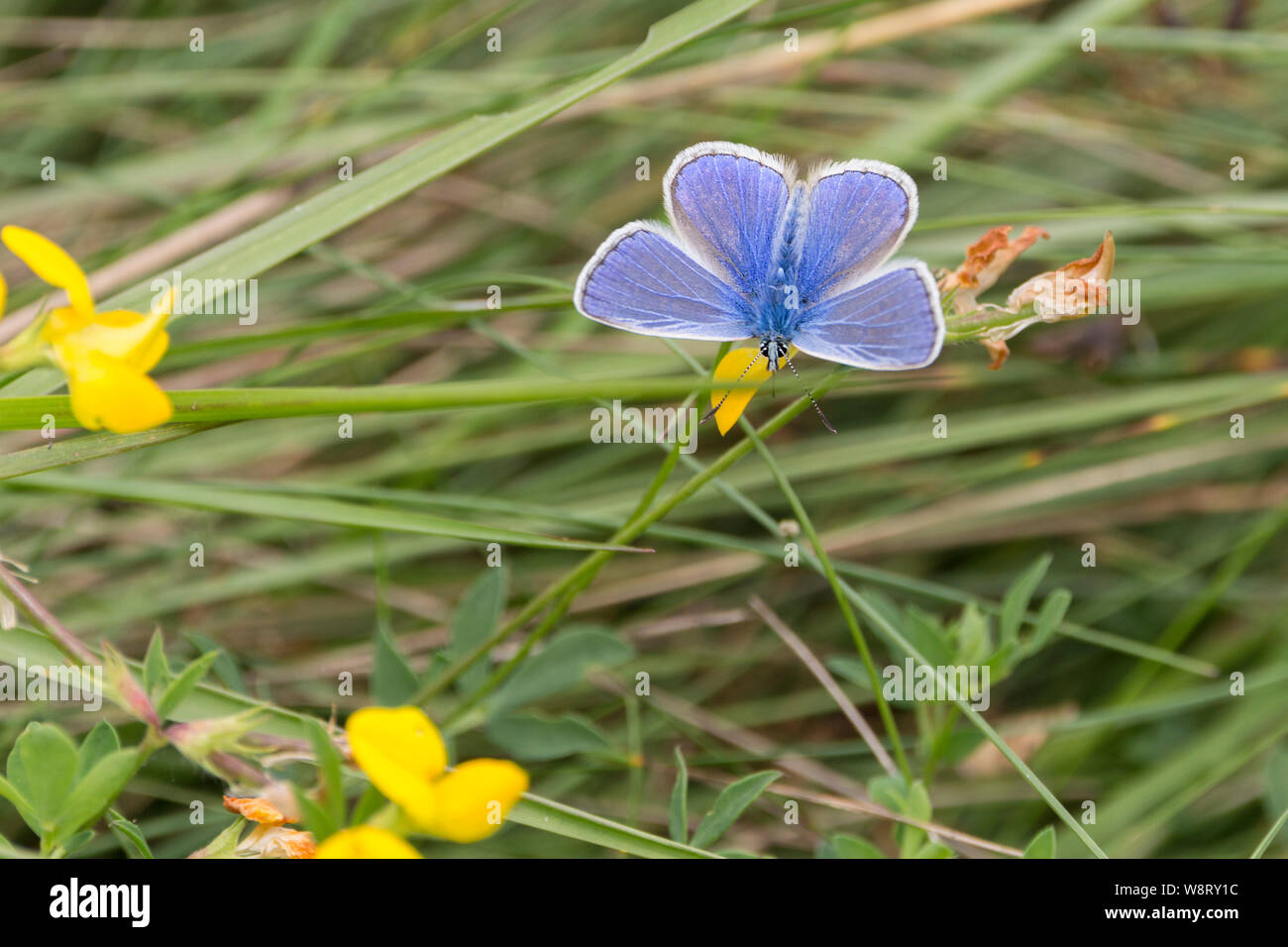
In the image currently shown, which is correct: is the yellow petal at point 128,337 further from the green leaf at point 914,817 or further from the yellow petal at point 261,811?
the green leaf at point 914,817

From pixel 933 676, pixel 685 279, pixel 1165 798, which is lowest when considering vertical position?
pixel 1165 798

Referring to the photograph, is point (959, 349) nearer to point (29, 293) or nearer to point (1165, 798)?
point (1165, 798)

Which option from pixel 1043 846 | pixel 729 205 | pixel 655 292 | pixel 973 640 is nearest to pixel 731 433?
pixel 973 640

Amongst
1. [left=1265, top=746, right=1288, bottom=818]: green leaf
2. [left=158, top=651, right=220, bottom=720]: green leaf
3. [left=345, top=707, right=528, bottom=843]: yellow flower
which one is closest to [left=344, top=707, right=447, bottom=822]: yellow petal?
[left=345, top=707, right=528, bottom=843]: yellow flower

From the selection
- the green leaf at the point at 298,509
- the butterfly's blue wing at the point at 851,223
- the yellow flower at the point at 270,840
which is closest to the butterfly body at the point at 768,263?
the butterfly's blue wing at the point at 851,223

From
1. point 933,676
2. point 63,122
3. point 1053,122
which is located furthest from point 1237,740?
point 63,122

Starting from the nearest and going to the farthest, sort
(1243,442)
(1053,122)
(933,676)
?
(933,676) → (1243,442) → (1053,122)

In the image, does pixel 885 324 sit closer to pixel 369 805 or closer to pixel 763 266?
pixel 763 266
